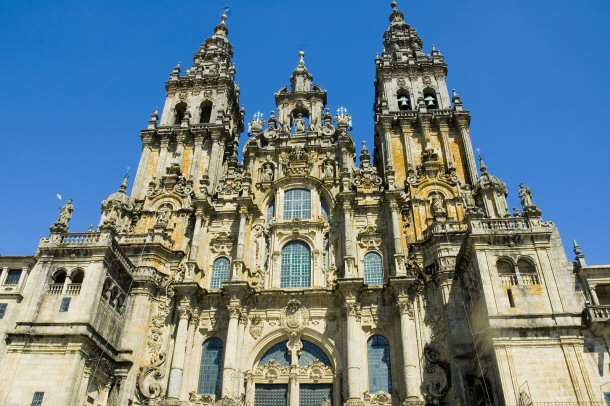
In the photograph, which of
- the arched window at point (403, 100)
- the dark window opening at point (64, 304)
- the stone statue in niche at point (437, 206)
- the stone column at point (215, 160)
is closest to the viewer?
the dark window opening at point (64, 304)

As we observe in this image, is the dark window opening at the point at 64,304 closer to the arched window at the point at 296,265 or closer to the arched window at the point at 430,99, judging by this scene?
the arched window at the point at 296,265

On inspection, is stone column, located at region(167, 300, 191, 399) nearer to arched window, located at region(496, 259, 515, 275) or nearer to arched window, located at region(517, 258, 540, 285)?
arched window, located at region(496, 259, 515, 275)

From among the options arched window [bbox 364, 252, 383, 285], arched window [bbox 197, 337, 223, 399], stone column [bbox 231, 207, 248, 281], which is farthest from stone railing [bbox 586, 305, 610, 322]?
arched window [bbox 197, 337, 223, 399]

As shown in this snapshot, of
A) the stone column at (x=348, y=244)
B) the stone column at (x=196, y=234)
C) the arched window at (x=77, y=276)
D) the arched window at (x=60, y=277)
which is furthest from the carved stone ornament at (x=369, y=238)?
the arched window at (x=60, y=277)

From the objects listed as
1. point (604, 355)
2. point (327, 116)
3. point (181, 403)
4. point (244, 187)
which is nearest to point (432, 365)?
point (604, 355)

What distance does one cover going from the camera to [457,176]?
2994 cm

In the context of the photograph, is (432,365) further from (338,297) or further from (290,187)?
(290,187)

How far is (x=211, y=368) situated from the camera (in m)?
25.1

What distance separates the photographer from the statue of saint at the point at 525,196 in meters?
22.9

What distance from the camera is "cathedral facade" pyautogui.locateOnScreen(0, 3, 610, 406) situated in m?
20.2

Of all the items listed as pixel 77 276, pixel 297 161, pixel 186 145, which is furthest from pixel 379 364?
pixel 186 145

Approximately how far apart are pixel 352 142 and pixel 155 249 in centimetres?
1401

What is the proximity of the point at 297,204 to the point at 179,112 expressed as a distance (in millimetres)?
13413

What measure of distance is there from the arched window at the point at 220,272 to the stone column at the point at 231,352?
2.68 meters
